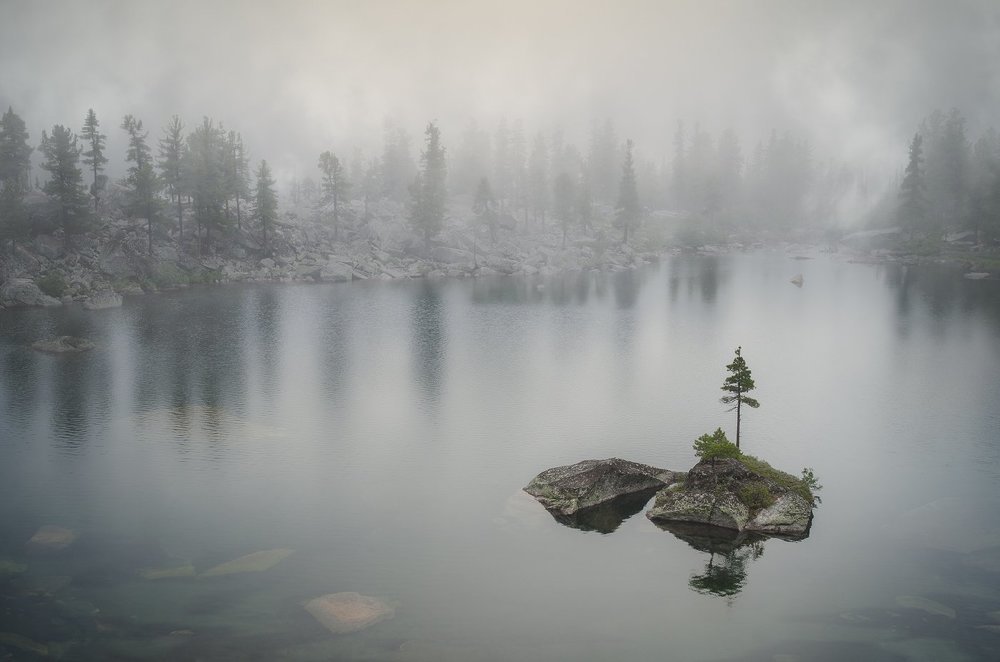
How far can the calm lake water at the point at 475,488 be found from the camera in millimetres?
27734

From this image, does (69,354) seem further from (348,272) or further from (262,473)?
(348,272)

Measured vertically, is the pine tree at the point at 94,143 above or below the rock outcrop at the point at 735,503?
above

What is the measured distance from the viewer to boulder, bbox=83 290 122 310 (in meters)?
102

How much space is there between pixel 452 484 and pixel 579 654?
16019mm

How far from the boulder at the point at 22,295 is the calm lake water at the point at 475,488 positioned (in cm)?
1451

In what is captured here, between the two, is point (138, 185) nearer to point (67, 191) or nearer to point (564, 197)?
point (67, 191)

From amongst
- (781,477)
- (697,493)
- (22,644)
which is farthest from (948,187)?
(22,644)

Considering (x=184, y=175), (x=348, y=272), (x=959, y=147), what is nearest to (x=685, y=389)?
(x=348, y=272)

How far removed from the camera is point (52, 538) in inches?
1350

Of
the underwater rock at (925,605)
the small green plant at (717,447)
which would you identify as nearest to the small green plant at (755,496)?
the small green plant at (717,447)

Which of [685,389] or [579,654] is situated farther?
[685,389]

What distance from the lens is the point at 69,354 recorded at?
71.4 meters

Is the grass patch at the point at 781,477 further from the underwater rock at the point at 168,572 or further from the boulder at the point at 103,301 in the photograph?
the boulder at the point at 103,301

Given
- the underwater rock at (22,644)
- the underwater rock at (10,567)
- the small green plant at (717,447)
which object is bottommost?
the underwater rock at (22,644)
